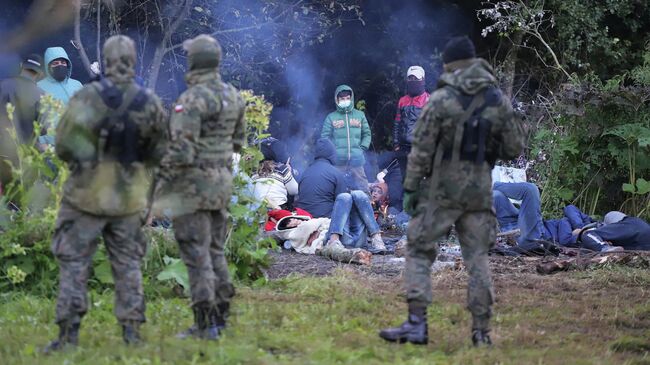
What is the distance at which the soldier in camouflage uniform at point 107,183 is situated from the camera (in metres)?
5.08

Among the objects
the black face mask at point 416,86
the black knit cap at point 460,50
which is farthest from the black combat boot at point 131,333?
the black face mask at point 416,86

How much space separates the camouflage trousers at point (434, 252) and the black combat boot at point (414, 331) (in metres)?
0.06

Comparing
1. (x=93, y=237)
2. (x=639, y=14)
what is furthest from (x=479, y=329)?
(x=639, y=14)

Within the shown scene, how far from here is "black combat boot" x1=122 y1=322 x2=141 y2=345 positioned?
5.18m

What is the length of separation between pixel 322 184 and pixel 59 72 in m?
3.24

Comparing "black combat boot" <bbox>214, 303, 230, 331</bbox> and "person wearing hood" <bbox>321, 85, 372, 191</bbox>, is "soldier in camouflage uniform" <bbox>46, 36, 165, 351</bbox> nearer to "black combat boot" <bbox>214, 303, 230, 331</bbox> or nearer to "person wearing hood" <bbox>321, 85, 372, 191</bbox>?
"black combat boot" <bbox>214, 303, 230, 331</bbox>

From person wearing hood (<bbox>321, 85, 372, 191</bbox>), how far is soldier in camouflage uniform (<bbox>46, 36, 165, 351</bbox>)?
750cm

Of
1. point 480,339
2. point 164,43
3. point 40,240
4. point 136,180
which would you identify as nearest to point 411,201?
point 480,339

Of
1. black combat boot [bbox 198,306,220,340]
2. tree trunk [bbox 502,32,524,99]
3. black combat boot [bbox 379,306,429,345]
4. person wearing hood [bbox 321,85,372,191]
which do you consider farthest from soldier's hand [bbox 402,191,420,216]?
tree trunk [bbox 502,32,524,99]

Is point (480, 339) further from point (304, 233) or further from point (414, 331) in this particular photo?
point (304, 233)

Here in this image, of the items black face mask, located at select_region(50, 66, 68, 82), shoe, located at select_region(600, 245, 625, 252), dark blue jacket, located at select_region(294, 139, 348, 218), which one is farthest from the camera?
dark blue jacket, located at select_region(294, 139, 348, 218)

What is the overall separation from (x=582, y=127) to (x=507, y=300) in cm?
523

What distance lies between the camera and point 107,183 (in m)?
5.14

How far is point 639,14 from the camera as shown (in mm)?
15359
